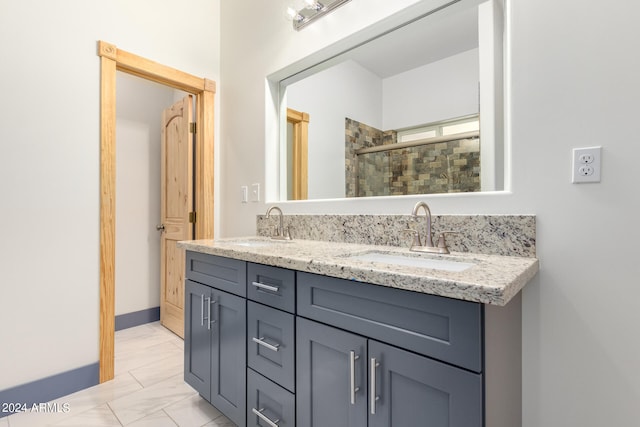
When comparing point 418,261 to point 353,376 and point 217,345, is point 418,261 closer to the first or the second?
point 353,376

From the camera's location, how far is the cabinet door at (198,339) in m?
1.50

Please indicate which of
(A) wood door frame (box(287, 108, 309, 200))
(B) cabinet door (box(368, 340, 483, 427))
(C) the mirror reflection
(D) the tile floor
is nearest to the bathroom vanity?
(B) cabinet door (box(368, 340, 483, 427))

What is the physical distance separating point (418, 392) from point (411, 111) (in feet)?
4.01

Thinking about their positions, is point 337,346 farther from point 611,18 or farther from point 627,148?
point 611,18

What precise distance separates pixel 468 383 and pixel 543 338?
50 cm

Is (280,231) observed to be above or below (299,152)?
below

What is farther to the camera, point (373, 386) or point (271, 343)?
point (271, 343)

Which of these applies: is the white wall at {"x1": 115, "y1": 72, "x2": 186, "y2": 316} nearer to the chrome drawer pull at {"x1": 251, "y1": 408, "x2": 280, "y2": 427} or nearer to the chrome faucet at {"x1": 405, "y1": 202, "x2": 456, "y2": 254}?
the chrome drawer pull at {"x1": 251, "y1": 408, "x2": 280, "y2": 427}

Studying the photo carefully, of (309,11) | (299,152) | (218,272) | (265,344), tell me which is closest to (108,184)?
(218,272)

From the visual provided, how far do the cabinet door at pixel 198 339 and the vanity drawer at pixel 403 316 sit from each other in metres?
0.75

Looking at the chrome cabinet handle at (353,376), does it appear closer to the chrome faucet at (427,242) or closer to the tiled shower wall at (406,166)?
the chrome faucet at (427,242)

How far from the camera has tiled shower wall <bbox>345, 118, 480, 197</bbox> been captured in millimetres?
1294

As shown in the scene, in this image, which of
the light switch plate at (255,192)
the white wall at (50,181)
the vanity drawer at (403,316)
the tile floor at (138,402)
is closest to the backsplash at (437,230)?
the light switch plate at (255,192)

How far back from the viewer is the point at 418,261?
1196 mm
